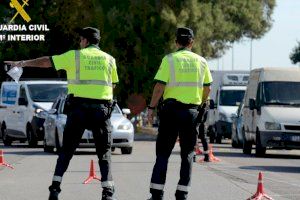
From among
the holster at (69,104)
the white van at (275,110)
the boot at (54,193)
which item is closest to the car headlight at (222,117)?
the white van at (275,110)

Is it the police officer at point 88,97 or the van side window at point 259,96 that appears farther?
the van side window at point 259,96

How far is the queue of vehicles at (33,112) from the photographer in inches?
1156

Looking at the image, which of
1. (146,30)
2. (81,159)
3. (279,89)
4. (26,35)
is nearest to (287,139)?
(279,89)

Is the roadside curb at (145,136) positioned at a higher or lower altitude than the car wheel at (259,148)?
higher

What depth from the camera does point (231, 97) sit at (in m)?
43.1

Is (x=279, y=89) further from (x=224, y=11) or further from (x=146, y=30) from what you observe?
(x=224, y=11)

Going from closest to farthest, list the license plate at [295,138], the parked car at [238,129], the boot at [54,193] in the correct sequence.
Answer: the boot at [54,193], the license plate at [295,138], the parked car at [238,129]

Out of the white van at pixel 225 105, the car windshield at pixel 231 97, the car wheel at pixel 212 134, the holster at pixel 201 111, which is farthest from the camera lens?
the car wheel at pixel 212 134

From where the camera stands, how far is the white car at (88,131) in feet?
90.8

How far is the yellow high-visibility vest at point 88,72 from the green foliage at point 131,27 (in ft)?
123

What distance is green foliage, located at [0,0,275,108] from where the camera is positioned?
5150 centimetres

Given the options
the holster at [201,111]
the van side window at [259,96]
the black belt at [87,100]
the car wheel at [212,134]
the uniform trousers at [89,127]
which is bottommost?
the uniform trousers at [89,127]

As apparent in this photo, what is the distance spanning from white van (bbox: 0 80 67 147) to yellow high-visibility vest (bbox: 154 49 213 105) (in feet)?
64.7

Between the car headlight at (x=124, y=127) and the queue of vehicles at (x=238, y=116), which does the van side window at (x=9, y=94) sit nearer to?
the queue of vehicles at (x=238, y=116)
